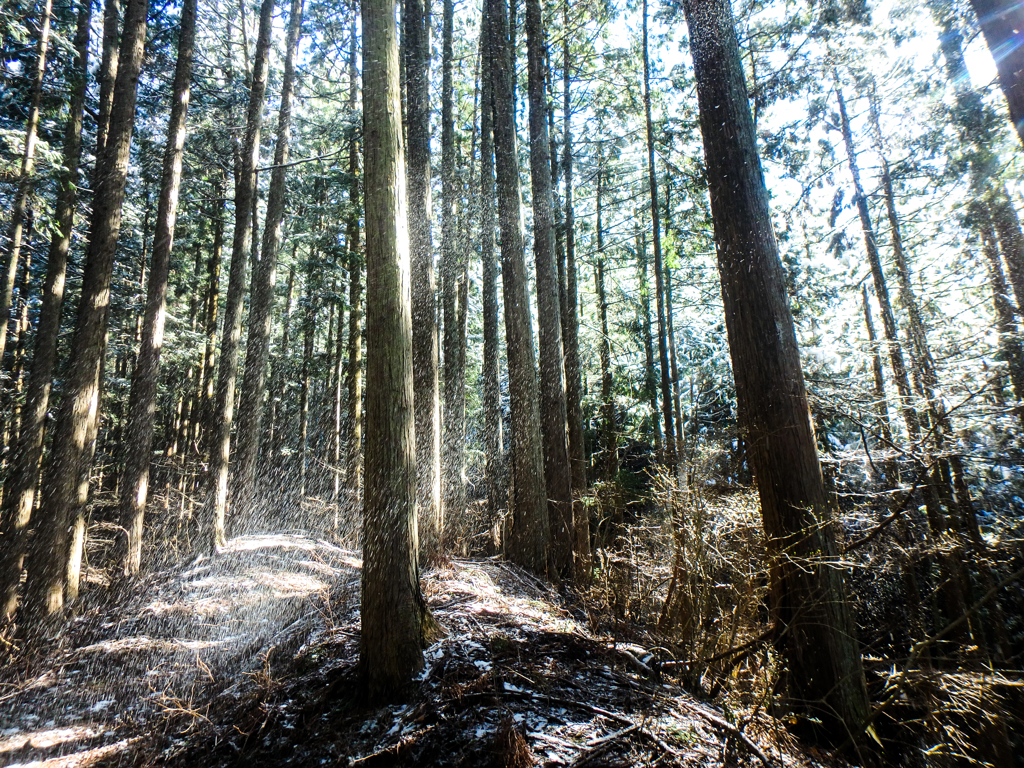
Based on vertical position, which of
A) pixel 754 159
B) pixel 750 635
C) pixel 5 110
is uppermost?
pixel 5 110

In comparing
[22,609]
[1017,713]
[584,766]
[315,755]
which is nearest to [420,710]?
[315,755]

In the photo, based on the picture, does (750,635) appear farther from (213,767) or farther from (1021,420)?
(213,767)

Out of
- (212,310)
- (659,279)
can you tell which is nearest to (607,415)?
(659,279)

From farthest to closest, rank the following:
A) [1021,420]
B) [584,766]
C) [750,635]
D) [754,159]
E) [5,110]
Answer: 1. [5,110]
2. [1021,420]
3. [754,159]
4. [750,635]
5. [584,766]

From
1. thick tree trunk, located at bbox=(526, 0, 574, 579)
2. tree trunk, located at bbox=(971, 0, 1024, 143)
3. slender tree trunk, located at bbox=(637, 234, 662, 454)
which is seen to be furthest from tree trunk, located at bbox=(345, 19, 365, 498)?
tree trunk, located at bbox=(971, 0, 1024, 143)

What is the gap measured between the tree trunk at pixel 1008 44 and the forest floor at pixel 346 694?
8.35 m

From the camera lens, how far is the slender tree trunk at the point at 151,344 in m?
8.75

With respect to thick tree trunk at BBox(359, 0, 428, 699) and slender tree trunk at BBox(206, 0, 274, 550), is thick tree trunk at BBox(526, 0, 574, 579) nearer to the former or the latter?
thick tree trunk at BBox(359, 0, 428, 699)

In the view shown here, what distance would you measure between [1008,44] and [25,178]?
1458cm

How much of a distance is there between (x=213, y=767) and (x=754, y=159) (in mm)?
6204

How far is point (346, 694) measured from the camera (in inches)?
147

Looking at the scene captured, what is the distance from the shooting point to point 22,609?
280 inches

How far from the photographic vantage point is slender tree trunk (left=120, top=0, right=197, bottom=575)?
28.7 ft

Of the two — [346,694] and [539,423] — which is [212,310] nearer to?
[539,423]
